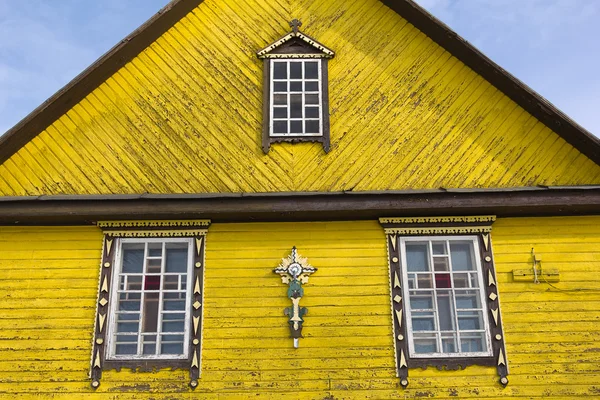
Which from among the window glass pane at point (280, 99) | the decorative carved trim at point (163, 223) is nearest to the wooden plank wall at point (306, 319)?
the decorative carved trim at point (163, 223)

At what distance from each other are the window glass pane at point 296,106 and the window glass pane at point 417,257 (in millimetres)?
2701

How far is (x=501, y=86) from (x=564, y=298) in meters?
3.41

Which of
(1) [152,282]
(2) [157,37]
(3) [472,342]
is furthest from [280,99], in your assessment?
(3) [472,342]

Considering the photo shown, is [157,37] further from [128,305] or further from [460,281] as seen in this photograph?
[460,281]

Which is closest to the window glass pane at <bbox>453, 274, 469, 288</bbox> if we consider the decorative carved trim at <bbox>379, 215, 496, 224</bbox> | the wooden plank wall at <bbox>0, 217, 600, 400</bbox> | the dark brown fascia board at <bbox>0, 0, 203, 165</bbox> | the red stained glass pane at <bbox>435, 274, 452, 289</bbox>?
the red stained glass pane at <bbox>435, 274, 452, 289</bbox>

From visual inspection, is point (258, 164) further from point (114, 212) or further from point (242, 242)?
point (114, 212)

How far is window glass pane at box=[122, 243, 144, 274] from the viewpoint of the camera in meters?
8.73

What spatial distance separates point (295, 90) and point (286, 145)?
1.01 metres

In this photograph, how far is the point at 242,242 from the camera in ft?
28.8

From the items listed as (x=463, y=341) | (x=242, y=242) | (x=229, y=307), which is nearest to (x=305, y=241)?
(x=242, y=242)

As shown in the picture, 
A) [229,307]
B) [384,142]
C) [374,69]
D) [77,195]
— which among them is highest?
[374,69]

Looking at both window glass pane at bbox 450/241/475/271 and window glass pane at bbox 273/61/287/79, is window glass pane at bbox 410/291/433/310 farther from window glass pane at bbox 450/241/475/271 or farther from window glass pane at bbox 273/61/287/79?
window glass pane at bbox 273/61/287/79

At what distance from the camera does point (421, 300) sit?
337 inches

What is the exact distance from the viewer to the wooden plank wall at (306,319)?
26.5ft
